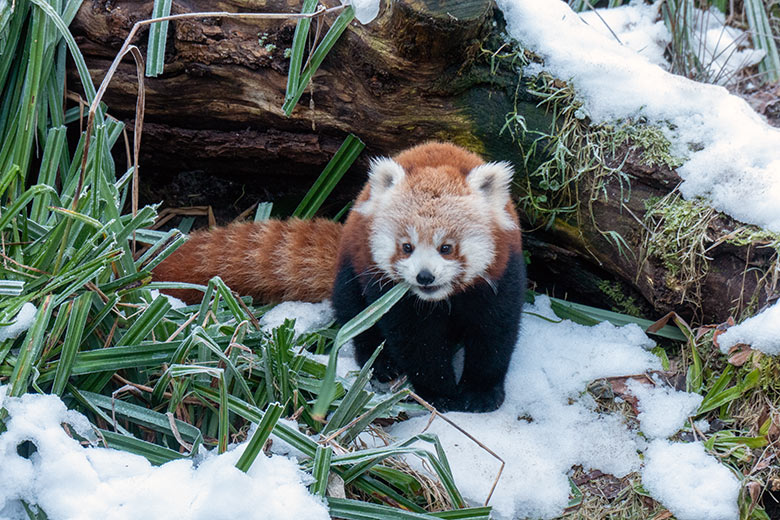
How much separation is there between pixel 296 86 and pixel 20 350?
1464 millimetres

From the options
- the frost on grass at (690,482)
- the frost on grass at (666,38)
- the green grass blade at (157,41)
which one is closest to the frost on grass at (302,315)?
the green grass blade at (157,41)

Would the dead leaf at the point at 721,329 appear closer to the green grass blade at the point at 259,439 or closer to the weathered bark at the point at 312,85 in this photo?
the weathered bark at the point at 312,85

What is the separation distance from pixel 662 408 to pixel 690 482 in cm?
34

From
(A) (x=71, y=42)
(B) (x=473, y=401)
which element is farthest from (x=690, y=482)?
(A) (x=71, y=42)

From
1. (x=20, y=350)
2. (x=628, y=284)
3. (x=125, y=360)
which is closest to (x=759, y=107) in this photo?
(x=628, y=284)

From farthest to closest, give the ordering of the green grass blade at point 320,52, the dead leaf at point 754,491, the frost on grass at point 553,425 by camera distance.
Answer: the green grass blade at point 320,52 < the frost on grass at point 553,425 < the dead leaf at point 754,491

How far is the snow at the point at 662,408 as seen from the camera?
8.49 feet

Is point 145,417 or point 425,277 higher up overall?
point 425,277

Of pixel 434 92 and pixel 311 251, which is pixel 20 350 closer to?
pixel 311 251

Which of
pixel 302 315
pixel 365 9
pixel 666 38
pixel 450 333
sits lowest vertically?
pixel 302 315

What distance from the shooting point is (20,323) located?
2.13 metres

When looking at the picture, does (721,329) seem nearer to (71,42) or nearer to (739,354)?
(739,354)

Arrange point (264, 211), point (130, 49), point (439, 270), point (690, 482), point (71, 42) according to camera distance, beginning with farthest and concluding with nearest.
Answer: point (264, 211)
point (71, 42)
point (130, 49)
point (439, 270)
point (690, 482)

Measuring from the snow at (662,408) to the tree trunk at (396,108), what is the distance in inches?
15.1
